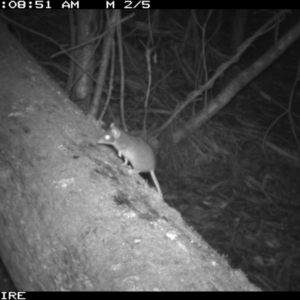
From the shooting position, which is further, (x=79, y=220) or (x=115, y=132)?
(x=115, y=132)

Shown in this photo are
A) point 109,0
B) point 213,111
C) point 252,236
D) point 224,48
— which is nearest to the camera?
point 109,0

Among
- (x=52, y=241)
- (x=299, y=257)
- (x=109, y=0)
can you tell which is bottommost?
(x=299, y=257)

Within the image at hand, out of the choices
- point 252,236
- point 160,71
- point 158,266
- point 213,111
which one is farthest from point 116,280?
point 160,71

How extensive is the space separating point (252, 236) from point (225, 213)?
0.49 meters

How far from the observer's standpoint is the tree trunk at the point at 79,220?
1.44m

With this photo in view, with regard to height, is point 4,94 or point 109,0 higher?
point 109,0

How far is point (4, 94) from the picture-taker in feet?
8.50

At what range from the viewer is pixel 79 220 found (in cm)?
169

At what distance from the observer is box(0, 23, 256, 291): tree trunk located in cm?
144

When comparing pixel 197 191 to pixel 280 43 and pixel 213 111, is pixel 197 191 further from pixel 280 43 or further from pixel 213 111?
pixel 280 43

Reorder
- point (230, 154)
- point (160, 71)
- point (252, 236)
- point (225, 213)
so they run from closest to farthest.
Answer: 1. point (252, 236)
2. point (225, 213)
3. point (230, 154)
4. point (160, 71)

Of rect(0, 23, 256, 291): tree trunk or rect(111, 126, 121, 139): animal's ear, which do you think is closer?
rect(0, 23, 256, 291): tree trunk

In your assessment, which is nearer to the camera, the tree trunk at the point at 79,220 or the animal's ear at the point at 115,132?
the tree trunk at the point at 79,220

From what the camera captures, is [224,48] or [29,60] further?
[224,48]
